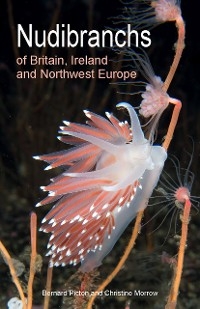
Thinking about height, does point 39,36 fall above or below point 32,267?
above

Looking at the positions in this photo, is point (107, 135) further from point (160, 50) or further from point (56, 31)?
point (160, 50)

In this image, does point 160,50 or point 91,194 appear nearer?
point 91,194

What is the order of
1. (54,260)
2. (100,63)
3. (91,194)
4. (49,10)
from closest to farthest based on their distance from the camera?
(91,194) → (54,260) → (100,63) → (49,10)

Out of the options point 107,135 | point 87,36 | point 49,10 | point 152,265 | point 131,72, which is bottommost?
point 152,265

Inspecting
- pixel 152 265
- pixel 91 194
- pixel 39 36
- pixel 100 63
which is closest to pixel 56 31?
pixel 39 36

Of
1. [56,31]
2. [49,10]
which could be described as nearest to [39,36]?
[56,31]

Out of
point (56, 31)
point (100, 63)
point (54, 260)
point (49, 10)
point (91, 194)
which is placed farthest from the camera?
point (49, 10)

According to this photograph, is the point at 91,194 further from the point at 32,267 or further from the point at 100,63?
the point at 100,63
